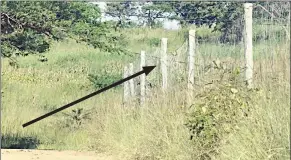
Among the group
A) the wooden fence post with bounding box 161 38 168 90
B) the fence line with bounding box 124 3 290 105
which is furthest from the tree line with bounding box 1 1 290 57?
the wooden fence post with bounding box 161 38 168 90

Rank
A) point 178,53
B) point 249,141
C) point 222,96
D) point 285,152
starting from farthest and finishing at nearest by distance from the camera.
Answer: point 178,53
point 222,96
point 249,141
point 285,152

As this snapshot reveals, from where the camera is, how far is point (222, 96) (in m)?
8.65

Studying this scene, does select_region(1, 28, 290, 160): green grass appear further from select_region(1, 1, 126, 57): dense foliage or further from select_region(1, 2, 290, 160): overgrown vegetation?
select_region(1, 1, 126, 57): dense foliage

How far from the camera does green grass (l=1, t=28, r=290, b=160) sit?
24.2 feet

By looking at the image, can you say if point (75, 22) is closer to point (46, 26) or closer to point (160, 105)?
point (46, 26)

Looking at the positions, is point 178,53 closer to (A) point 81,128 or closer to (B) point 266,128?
(A) point 81,128

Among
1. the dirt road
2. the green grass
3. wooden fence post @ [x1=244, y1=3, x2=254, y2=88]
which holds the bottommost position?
the dirt road

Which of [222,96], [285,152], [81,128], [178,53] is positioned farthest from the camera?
[81,128]

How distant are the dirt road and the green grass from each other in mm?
275

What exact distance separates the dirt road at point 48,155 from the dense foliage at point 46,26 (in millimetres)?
1898

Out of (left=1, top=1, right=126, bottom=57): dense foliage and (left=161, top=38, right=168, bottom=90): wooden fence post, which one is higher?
(left=1, top=1, right=126, bottom=57): dense foliage

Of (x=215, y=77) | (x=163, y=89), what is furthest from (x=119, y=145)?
(x=215, y=77)

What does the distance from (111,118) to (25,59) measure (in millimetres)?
5741

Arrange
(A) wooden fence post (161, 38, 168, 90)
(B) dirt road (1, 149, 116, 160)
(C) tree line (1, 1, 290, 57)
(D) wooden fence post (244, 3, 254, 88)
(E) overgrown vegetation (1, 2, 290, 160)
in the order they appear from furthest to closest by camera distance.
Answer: (C) tree line (1, 1, 290, 57) → (A) wooden fence post (161, 38, 168, 90) → (B) dirt road (1, 149, 116, 160) → (D) wooden fence post (244, 3, 254, 88) → (E) overgrown vegetation (1, 2, 290, 160)
